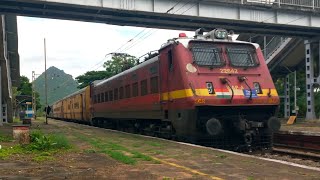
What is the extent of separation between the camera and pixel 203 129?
12094mm

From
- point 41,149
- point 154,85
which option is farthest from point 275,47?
point 41,149

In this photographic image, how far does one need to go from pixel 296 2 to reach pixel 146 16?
13161mm

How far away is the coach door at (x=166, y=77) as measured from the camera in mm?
13086

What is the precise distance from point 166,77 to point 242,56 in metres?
2.65

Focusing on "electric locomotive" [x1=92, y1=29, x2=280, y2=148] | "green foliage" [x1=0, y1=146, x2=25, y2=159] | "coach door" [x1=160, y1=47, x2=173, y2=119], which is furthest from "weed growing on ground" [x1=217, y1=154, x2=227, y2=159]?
"green foliage" [x1=0, y1=146, x2=25, y2=159]

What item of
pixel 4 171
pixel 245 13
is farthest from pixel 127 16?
pixel 4 171

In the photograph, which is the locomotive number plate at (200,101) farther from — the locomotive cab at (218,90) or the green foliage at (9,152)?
the green foliage at (9,152)

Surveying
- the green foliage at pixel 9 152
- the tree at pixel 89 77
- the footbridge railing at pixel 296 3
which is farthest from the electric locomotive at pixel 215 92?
the tree at pixel 89 77

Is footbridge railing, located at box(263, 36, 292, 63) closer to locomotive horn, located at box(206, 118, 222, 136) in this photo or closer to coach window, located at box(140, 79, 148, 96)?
coach window, located at box(140, 79, 148, 96)

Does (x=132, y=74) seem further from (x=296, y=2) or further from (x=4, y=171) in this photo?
(x=296, y=2)

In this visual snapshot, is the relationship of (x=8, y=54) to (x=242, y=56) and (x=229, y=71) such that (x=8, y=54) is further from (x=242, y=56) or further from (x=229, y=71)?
(x=229, y=71)

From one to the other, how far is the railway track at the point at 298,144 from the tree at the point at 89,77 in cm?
5819

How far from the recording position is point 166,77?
43.7ft

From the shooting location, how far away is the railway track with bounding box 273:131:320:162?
447 inches
